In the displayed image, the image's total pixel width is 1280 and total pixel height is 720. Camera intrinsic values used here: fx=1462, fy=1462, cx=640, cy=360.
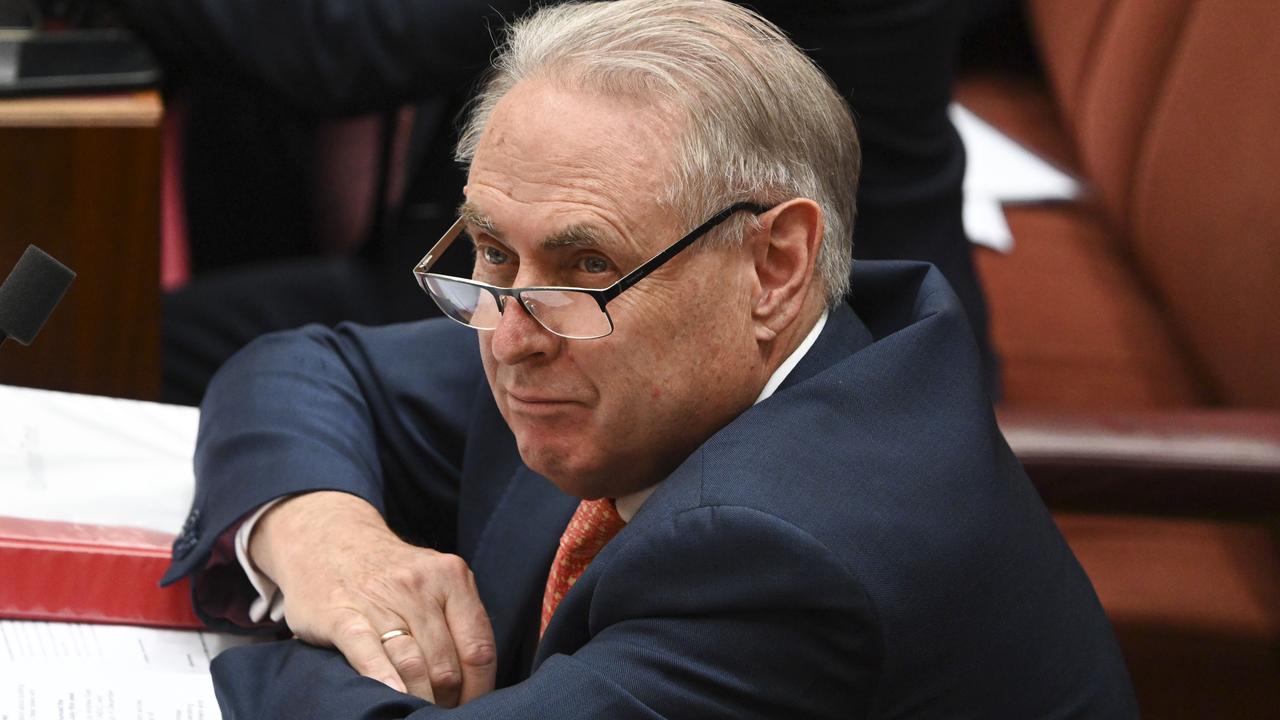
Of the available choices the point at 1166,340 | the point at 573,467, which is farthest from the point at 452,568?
the point at 1166,340

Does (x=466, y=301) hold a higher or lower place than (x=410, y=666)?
higher

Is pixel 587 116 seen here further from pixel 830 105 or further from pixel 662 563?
pixel 662 563

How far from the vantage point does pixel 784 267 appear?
3.34 feet

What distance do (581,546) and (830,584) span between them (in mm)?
309

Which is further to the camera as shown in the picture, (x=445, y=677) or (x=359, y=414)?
(x=359, y=414)

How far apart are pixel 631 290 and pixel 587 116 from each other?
0.39ft

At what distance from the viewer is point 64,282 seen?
37.3 inches

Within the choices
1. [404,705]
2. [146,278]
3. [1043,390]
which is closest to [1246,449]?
[1043,390]

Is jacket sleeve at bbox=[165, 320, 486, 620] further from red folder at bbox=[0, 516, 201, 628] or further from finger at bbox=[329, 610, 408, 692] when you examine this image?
finger at bbox=[329, 610, 408, 692]

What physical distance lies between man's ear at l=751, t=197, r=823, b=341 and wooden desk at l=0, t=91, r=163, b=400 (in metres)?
1.06

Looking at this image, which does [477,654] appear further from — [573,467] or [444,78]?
[444,78]

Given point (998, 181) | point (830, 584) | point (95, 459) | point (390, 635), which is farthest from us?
point (998, 181)

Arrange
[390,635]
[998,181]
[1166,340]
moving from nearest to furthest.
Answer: [390,635]
[1166,340]
[998,181]

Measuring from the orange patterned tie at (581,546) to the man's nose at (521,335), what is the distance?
15 centimetres
